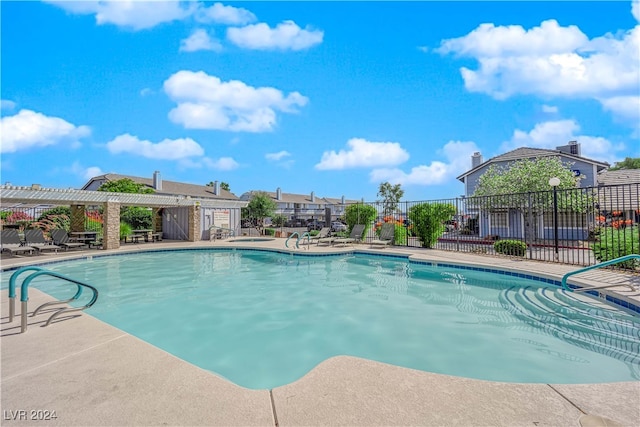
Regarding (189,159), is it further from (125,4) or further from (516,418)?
(516,418)

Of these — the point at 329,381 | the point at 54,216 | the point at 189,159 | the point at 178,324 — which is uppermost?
the point at 189,159

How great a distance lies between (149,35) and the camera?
33.8ft

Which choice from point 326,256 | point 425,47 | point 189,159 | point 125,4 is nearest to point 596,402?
point 326,256

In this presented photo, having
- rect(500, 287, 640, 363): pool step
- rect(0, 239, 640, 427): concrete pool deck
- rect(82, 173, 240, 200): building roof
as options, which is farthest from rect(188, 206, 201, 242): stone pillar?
rect(82, 173, 240, 200): building roof

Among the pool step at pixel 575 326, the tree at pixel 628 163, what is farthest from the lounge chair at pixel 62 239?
the tree at pixel 628 163

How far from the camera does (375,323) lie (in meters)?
5.23

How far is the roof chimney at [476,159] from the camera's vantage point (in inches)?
994

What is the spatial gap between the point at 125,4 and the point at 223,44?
9.62 feet

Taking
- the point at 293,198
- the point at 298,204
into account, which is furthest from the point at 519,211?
the point at 293,198

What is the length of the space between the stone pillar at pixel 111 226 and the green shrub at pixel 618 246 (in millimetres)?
17192

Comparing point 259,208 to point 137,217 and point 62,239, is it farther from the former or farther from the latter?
point 62,239

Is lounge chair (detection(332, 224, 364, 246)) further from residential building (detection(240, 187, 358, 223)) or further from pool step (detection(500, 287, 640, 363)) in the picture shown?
residential building (detection(240, 187, 358, 223))

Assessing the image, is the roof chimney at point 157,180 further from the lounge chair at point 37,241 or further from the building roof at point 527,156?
the building roof at point 527,156

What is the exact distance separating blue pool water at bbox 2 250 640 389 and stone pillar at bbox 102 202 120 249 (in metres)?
4.96
